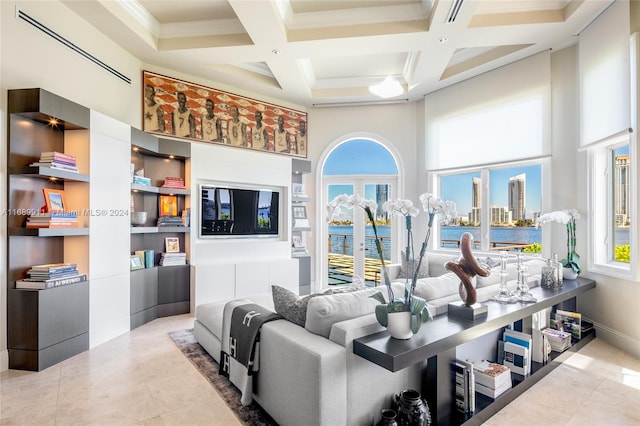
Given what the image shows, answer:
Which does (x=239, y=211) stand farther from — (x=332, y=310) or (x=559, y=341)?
(x=559, y=341)

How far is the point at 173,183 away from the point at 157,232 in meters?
0.69

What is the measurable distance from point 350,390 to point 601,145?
3.84 metres

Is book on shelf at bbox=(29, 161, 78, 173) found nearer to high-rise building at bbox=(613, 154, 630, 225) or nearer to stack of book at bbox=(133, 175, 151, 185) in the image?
stack of book at bbox=(133, 175, 151, 185)

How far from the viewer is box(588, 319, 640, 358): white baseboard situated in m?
3.16

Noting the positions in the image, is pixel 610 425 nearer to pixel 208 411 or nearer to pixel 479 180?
pixel 208 411

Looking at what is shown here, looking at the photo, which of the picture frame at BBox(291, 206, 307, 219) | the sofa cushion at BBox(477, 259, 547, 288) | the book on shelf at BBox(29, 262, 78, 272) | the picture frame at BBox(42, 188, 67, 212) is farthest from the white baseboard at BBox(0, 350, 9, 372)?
the sofa cushion at BBox(477, 259, 547, 288)

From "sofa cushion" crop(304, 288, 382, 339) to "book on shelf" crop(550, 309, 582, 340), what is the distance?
7.94 ft

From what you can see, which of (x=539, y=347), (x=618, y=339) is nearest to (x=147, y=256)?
(x=539, y=347)

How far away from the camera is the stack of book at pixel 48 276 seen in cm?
282

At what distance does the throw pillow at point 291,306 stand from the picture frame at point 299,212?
3481 millimetres

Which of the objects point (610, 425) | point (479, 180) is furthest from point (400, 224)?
point (610, 425)

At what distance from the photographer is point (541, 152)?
14.2ft

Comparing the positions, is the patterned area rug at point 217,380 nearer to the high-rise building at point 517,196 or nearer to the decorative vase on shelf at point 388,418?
the decorative vase on shelf at point 388,418

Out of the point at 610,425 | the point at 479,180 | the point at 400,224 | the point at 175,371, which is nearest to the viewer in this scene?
the point at 610,425
